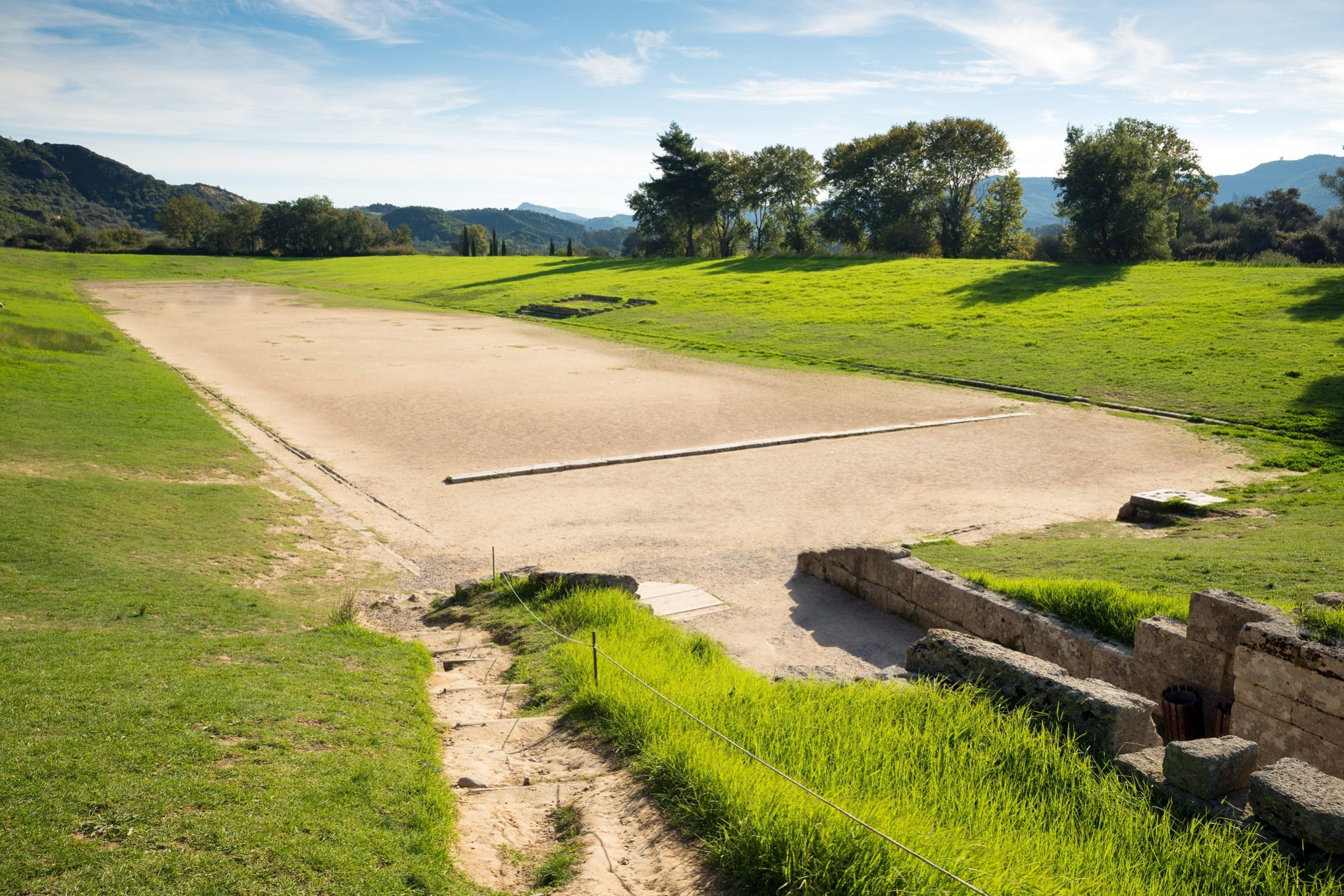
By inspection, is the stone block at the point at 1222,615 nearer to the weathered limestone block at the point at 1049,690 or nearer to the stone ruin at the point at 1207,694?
the stone ruin at the point at 1207,694

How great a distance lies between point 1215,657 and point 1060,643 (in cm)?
144

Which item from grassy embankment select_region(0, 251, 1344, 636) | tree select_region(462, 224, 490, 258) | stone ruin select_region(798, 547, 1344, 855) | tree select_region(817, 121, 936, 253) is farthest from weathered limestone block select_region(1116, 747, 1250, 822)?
tree select_region(462, 224, 490, 258)

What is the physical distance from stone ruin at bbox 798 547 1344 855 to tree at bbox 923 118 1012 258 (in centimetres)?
7089

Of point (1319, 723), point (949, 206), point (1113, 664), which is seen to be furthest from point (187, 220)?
point (1319, 723)

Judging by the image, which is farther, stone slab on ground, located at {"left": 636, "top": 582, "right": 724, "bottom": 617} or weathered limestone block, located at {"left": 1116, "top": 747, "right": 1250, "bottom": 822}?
stone slab on ground, located at {"left": 636, "top": 582, "right": 724, "bottom": 617}

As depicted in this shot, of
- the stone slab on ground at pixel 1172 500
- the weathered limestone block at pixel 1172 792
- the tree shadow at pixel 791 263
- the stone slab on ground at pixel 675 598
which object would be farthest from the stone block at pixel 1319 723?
the tree shadow at pixel 791 263

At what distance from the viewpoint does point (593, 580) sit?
32.9 ft

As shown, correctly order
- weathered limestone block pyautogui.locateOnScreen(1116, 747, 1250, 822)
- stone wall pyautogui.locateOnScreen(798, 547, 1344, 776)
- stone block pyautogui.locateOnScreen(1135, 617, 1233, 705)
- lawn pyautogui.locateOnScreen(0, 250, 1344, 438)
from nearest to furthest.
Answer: weathered limestone block pyautogui.locateOnScreen(1116, 747, 1250, 822)
stone wall pyautogui.locateOnScreen(798, 547, 1344, 776)
stone block pyautogui.locateOnScreen(1135, 617, 1233, 705)
lawn pyautogui.locateOnScreen(0, 250, 1344, 438)

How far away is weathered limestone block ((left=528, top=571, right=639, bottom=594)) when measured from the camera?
395 inches

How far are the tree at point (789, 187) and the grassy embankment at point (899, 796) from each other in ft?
253

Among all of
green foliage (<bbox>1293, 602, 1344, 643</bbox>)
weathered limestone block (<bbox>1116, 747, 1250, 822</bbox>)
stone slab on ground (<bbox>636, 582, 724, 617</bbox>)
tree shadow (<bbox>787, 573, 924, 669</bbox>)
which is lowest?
tree shadow (<bbox>787, 573, 924, 669</bbox>)

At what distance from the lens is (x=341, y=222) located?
106m

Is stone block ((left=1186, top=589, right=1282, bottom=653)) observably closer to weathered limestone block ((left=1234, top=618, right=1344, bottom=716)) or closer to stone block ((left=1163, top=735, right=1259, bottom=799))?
weathered limestone block ((left=1234, top=618, right=1344, bottom=716))

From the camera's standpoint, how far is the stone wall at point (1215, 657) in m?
6.12
